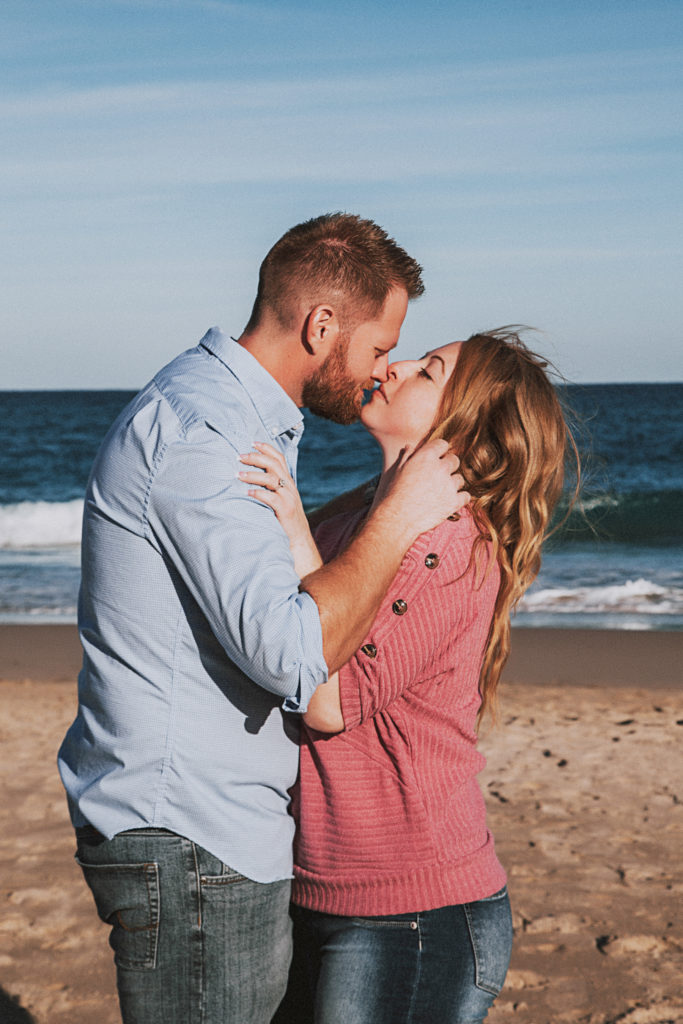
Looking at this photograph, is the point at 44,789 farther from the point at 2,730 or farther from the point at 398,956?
the point at 398,956

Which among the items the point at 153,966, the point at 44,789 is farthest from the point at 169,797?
the point at 44,789

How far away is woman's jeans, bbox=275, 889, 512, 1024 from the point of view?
205cm

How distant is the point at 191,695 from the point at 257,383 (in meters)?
0.67

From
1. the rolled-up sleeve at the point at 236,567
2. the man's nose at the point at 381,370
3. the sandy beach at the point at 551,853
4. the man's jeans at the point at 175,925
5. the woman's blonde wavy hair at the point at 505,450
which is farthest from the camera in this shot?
the sandy beach at the point at 551,853

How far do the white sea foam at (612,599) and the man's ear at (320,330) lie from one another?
10.1m

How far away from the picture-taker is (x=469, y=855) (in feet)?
7.07

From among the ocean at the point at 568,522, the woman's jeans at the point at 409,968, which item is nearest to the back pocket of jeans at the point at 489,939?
the woman's jeans at the point at 409,968

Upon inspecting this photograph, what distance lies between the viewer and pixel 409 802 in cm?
210

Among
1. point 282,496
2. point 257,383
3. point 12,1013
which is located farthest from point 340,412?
point 12,1013

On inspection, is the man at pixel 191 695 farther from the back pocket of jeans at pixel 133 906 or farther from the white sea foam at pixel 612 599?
the white sea foam at pixel 612 599

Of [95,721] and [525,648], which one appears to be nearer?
[95,721]

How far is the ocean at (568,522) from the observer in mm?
12016

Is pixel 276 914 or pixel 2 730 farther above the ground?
pixel 276 914

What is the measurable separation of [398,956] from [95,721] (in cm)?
77
